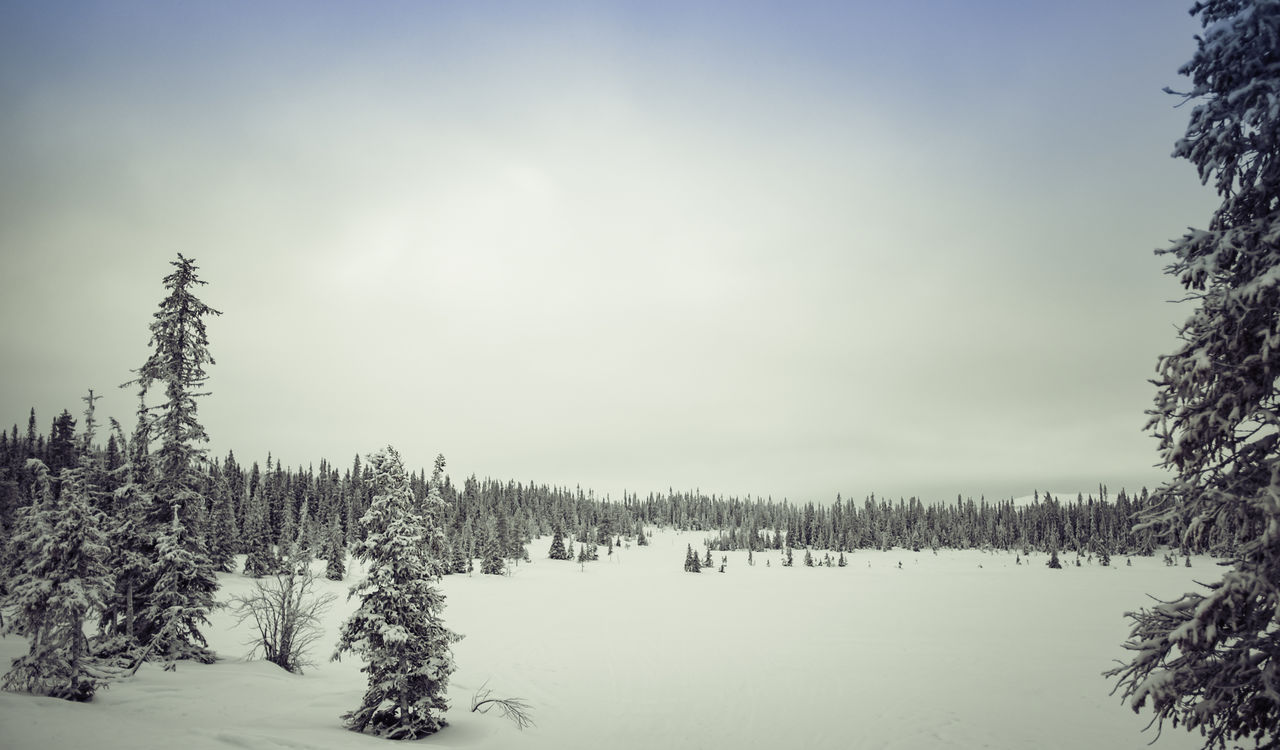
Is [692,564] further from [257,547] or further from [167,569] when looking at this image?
[167,569]

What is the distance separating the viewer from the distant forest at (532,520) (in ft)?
252

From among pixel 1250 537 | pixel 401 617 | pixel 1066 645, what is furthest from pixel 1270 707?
pixel 1066 645

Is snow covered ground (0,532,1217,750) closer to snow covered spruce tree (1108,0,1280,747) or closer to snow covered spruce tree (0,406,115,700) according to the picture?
snow covered spruce tree (0,406,115,700)

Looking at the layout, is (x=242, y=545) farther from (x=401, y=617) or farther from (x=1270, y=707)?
(x=1270, y=707)

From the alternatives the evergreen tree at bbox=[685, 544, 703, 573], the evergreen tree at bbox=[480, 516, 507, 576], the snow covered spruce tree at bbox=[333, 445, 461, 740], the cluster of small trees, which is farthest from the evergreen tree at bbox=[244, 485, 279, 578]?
the snow covered spruce tree at bbox=[333, 445, 461, 740]

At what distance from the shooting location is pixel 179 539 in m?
21.2

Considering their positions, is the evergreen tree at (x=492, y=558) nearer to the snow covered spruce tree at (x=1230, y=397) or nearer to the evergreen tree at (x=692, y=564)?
the evergreen tree at (x=692, y=564)

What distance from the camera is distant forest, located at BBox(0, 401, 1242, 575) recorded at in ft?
252

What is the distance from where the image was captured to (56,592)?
14609 mm

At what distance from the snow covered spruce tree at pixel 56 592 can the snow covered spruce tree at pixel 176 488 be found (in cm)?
488

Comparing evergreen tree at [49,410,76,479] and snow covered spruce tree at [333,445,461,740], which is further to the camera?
evergreen tree at [49,410,76,479]

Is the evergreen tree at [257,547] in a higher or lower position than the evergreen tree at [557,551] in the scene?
higher

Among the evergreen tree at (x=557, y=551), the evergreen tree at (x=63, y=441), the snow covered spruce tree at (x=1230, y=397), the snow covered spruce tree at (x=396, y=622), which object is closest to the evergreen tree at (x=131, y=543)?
the snow covered spruce tree at (x=396, y=622)

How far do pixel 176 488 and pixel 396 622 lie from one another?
12033 millimetres
